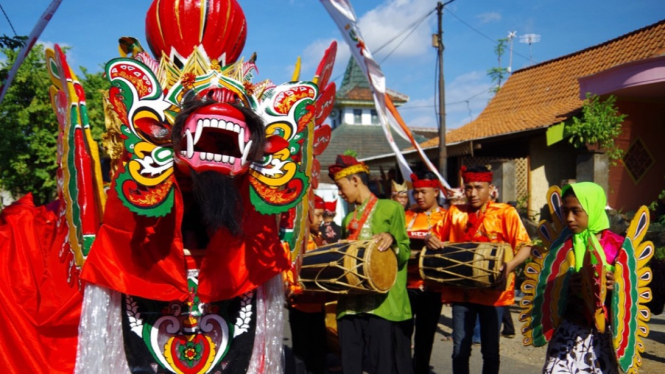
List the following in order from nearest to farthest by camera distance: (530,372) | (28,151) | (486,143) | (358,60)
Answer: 1. (358,60)
2. (530,372)
3. (28,151)
4. (486,143)

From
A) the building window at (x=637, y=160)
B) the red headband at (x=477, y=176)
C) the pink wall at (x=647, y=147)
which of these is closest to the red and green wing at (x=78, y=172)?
the red headband at (x=477, y=176)

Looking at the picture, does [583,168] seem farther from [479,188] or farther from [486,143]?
[479,188]

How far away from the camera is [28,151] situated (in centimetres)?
1088

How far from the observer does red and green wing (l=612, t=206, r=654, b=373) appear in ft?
12.2

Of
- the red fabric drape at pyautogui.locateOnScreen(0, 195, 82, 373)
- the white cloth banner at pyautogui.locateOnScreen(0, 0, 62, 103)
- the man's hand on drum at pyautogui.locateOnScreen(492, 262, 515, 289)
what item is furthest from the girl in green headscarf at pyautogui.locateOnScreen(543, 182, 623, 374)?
the white cloth banner at pyautogui.locateOnScreen(0, 0, 62, 103)

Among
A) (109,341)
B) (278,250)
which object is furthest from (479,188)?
(109,341)

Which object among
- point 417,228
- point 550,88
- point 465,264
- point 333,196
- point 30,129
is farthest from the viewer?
point 333,196

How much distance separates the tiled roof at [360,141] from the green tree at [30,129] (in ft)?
57.9

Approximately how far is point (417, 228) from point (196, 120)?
13.6 feet

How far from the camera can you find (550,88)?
1602cm

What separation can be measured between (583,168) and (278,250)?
396 inches

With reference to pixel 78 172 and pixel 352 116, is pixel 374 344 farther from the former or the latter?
pixel 352 116

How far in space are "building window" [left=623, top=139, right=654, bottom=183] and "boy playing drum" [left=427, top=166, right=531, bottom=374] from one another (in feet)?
29.3

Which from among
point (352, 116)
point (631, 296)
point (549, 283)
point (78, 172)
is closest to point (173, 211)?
point (78, 172)
